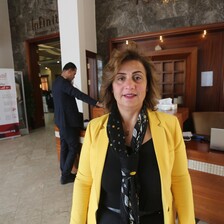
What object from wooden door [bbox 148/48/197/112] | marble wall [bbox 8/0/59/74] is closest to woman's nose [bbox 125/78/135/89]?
wooden door [bbox 148/48/197/112]

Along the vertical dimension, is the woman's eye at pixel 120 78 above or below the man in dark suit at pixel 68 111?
above

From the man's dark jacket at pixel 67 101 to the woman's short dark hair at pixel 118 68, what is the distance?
54.6 inches

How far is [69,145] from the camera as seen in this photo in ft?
9.00

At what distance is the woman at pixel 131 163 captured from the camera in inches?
38.4

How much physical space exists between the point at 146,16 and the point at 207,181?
130 inches

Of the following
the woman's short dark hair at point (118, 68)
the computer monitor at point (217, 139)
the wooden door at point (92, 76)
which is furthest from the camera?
the wooden door at point (92, 76)

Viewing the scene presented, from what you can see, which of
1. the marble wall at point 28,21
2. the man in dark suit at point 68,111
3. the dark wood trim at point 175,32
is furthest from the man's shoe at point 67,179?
the marble wall at point 28,21

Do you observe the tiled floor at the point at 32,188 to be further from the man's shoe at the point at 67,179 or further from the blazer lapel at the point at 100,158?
the blazer lapel at the point at 100,158

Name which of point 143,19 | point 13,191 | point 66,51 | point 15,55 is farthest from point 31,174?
point 15,55

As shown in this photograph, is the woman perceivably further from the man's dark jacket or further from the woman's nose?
the man's dark jacket

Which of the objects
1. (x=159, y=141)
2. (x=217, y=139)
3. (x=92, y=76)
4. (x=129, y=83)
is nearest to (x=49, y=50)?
(x=92, y=76)

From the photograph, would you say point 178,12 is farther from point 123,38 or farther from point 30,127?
point 30,127

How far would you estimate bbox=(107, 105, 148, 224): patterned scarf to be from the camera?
95 centimetres

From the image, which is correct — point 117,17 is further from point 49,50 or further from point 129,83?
point 49,50
